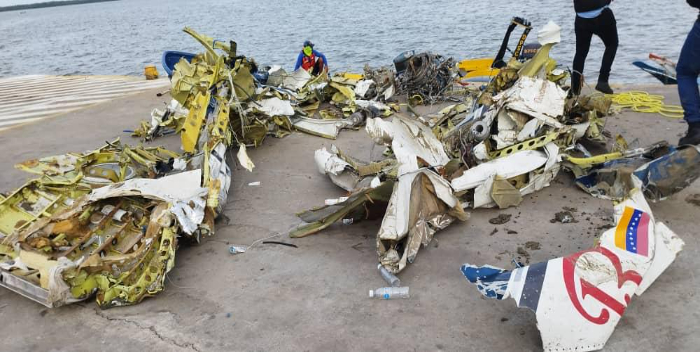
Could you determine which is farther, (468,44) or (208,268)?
(468,44)

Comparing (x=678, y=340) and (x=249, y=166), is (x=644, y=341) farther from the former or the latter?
(x=249, y=166)

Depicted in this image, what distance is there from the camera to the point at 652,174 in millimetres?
3811

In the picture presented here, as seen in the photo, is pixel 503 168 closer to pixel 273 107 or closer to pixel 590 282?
pixel 590 282

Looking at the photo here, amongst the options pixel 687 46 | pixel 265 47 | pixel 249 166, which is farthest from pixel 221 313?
pixel 265 47

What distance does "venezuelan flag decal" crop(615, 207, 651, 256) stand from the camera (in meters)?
2.84

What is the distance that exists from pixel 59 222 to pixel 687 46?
594 cm

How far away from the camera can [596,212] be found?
4219 mm

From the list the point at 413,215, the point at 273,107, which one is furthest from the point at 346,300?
the point at 273,107

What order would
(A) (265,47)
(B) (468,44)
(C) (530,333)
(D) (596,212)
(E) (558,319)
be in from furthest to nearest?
(A) (265,47) → (B) (468,44) → (D) (596,212) → (C) (530,333) → (E) (558,319)

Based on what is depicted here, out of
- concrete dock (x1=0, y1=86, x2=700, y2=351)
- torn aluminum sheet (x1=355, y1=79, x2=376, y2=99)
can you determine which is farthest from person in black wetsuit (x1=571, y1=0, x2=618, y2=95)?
torn aluminum sheet (x1=355, y1=79, x2=376, y2=99)

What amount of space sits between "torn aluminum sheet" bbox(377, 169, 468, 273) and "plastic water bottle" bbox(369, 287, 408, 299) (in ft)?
0.66

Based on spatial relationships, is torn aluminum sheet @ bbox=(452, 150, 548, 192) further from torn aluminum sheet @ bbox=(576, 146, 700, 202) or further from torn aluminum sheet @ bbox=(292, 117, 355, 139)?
torn aluminum sheet @ bbox=(292, 117, 355, 139)

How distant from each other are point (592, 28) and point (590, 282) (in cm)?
502

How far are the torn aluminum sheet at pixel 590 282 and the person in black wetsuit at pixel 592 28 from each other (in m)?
3.84
